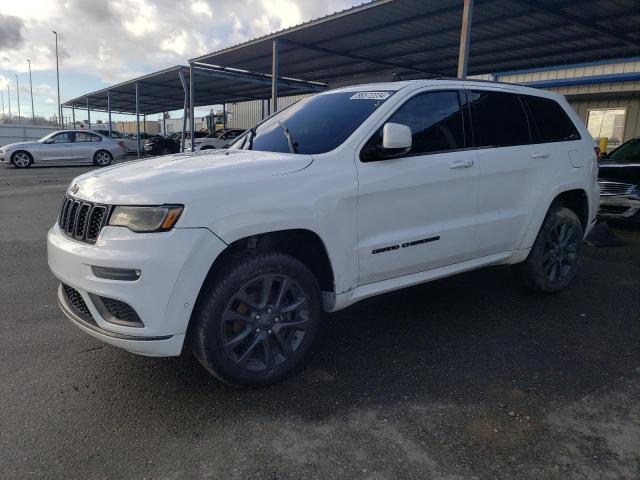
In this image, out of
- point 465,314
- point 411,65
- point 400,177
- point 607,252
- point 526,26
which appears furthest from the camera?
point 411,65

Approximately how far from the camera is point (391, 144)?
3.10 m

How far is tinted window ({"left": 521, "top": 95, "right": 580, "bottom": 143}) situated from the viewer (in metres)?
4.45

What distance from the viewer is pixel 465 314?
430 cm

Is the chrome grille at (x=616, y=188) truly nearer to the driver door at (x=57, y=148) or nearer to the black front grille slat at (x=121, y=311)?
the black front grille slat at (x=121, y=311)

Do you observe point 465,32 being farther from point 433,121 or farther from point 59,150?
point 59,150

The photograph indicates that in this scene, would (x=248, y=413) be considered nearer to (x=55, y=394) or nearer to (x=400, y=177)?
(x=55, y=394)

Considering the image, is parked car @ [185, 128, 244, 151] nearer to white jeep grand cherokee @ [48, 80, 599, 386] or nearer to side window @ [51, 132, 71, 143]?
side window @ [51, 132, 71, 143]

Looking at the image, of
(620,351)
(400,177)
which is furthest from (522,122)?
(620,351)

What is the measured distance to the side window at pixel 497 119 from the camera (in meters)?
4.00

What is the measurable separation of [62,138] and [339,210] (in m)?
19.3

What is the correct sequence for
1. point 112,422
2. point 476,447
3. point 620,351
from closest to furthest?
point 476,447 < point 112,422 < point 620,351

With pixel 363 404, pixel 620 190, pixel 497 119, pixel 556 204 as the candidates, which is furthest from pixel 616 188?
pixel 363 404

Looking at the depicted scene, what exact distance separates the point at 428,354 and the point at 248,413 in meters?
1.39

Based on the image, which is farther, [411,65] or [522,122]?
[411,65]
